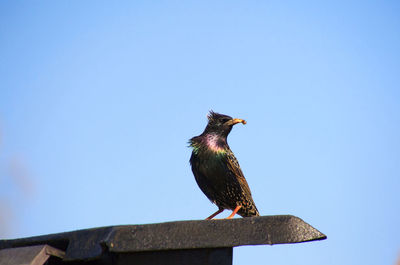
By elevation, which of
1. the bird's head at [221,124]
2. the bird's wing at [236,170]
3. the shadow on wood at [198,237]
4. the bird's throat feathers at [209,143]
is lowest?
the shadow on wood at [198,237]

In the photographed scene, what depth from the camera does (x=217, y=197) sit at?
6.60 m

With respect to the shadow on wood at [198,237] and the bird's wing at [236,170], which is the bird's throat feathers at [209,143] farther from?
the shadow on wood at [198,237]

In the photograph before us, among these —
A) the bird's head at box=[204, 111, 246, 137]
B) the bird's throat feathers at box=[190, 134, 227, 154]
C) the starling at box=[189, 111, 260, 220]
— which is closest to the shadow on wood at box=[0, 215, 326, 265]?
the starling at box=[189, 111, 260, 220]

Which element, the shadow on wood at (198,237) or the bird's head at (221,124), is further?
the bird's head at (221,124)

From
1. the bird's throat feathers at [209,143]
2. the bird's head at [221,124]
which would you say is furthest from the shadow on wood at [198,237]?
the bird's head at [221,124]

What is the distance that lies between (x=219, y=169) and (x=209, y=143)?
0.34 m

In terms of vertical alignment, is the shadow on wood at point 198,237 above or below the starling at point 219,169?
below

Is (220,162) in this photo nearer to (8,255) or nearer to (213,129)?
(213,129)

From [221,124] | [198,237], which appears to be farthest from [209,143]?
[198,237]

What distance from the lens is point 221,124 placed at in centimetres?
683

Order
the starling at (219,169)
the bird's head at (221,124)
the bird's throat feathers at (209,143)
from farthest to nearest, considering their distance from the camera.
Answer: the bird's head at (221,124)
the bird's throat feathers at (209,143)
the starling at (219,169)

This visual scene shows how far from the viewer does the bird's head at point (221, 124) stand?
22.3ft

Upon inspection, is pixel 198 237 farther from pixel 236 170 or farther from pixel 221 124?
pixel 221 124

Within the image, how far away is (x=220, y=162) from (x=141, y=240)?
2.50m
